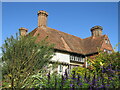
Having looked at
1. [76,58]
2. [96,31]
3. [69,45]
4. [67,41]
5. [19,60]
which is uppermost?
[96,31]

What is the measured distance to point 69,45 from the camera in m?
23.4

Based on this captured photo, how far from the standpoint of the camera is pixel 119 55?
845 centimetres

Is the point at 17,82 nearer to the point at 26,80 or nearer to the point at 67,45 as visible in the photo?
the point at 26,80

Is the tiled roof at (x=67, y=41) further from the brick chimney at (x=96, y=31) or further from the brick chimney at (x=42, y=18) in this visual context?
the brick chimney at (x=42, y=18)

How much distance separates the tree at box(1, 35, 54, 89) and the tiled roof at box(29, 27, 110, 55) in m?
10.8

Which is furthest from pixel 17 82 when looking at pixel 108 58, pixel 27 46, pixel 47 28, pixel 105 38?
pixel 105 38

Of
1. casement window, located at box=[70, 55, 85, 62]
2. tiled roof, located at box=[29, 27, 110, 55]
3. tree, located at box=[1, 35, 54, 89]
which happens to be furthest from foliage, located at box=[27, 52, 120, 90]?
casement window, located at box=[70, 55, 85, 62]

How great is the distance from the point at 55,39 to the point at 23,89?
16.5 m

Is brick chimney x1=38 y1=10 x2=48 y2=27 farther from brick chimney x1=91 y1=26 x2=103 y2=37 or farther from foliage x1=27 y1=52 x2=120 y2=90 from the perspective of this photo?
foliage x1=27 y1=52 x2=120 y2=90

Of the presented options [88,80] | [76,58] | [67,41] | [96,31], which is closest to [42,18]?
[67,41]

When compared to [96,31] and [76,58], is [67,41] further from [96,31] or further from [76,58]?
[96,31]

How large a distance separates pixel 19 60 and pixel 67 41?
684 inches

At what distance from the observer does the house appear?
20.8 m

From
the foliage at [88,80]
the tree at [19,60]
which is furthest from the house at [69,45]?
the foliage at [88,80]
